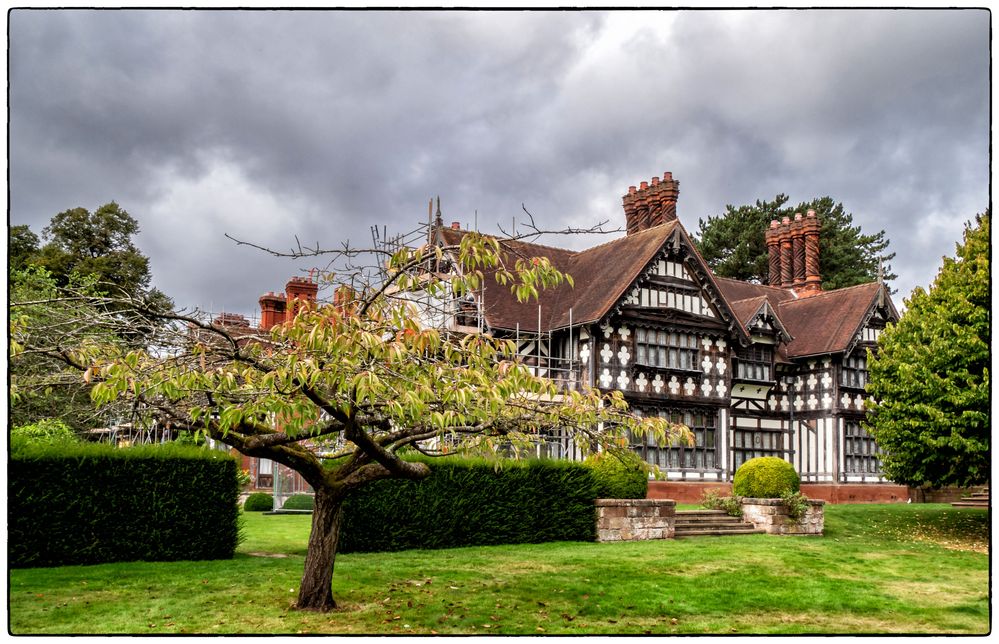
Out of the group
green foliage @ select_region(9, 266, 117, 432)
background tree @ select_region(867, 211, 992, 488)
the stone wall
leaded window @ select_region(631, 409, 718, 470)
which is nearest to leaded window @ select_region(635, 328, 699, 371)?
leaded window @ select_region(631, 409, 718, 470)

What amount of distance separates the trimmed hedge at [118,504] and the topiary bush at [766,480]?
12572 millimetres

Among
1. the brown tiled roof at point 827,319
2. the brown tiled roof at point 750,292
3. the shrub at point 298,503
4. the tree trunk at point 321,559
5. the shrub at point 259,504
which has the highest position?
the brown tiled roof at point 750,292

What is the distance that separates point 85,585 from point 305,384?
242 inches

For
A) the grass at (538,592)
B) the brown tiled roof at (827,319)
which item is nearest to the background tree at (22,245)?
the grass at (538,592)

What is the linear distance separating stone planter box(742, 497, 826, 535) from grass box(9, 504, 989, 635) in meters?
2.99

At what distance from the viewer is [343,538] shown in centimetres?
1628

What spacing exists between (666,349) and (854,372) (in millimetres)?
8545

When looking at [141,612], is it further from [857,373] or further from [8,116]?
[857,373]

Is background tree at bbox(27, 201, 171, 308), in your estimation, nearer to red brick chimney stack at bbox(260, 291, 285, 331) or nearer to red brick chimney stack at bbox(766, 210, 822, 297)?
red brick chimney stack at bbox(260, 291, 285, 331)

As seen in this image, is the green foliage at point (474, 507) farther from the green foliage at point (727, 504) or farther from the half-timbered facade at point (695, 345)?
Result: the half-timbered facade at point (695, 345)

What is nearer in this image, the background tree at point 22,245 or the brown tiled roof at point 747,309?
the brown tiled roof at point 747,309

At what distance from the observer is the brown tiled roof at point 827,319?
104ft

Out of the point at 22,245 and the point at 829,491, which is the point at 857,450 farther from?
the point at 22,245

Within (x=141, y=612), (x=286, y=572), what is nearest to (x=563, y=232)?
(x=141, y=612)
